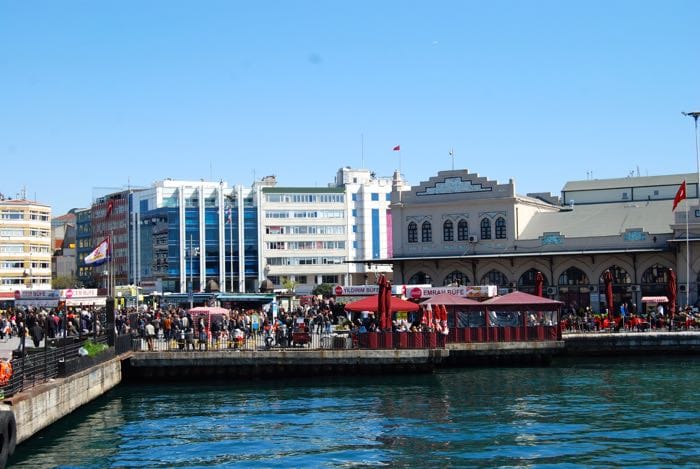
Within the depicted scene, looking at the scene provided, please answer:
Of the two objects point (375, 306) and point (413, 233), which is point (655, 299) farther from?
point (375, 306)

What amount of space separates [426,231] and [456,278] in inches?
168

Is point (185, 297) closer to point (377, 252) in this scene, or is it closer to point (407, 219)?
point (407, 219)

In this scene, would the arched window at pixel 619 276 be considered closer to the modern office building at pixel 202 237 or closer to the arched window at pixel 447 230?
the arched window at pixel 447 230

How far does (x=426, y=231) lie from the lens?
71.9 metres

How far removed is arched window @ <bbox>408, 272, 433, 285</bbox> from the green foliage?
3713 centimetres

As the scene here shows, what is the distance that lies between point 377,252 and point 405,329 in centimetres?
8531

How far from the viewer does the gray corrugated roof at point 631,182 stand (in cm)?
7981

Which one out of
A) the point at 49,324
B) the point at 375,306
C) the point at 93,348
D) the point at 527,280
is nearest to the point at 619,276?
the point at 527,280

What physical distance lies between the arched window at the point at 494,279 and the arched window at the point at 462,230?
124 inches

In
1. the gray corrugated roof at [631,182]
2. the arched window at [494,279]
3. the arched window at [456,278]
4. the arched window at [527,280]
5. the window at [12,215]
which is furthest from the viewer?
the window at [12,215]

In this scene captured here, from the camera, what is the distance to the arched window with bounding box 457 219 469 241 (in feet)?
231

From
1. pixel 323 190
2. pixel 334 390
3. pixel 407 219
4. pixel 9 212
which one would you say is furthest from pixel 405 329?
pixel 323 190

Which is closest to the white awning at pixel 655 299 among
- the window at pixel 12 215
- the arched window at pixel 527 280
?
the arched window at pixel 527 280

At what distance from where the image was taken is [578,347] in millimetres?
48688
